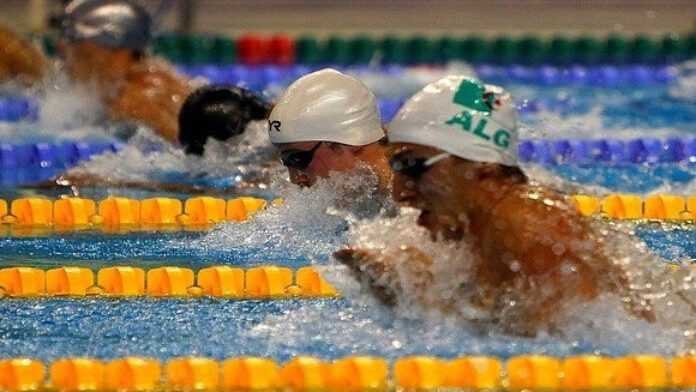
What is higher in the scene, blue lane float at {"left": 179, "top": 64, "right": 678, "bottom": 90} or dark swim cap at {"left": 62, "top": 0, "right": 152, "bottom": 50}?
dark swim cap at {"left": 62, "top": 0, "right": 152, "bottom": 50}

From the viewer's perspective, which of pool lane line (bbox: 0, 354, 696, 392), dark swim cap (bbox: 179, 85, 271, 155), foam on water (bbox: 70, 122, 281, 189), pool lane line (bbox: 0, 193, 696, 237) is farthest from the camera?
foam on water (bbox: 70, 122, 281, 189)

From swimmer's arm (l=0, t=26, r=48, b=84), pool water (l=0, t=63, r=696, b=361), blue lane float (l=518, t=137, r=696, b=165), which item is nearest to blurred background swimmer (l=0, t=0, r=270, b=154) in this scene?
pool water (l=0, t=63, r=696, b=361)

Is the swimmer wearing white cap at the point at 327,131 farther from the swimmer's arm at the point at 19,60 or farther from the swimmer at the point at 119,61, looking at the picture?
the swimmer's arm at the point at 19,60

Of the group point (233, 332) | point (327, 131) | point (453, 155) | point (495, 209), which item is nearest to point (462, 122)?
point (453, 155)

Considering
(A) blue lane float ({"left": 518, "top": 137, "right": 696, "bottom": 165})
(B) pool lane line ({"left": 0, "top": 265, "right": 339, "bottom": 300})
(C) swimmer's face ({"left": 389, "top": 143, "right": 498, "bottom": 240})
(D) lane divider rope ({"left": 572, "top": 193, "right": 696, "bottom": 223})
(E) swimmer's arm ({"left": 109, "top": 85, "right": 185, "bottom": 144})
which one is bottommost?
(A) blue lane float ({"left": 518, "top": 137, "right": 696, "bottom": 165})

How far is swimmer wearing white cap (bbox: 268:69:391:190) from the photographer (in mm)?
4160

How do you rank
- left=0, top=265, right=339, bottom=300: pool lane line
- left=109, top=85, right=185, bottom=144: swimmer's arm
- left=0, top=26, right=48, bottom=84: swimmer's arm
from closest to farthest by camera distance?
left=0, top=265, right=339, bottom=300: pool lane line
left=109, top=85, right=185, bottom=144: swimmer's arm
left=0, top=26, right=48, bottom=84: swimmer's arm

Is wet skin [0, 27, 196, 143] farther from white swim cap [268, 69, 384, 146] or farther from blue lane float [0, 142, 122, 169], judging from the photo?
white swim cap [268, 69, 384, 146]

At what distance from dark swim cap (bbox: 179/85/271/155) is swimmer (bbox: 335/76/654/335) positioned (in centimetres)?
191

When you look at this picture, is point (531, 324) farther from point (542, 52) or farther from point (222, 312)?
point (542, 52)

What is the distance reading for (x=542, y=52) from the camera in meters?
9.06

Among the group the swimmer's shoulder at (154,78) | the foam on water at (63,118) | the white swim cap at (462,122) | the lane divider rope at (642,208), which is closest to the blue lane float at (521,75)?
the foam on water at (63,118)

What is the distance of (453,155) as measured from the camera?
3.29 m

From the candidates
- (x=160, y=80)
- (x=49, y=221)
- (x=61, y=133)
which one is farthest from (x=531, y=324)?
(x=61, y=133)
